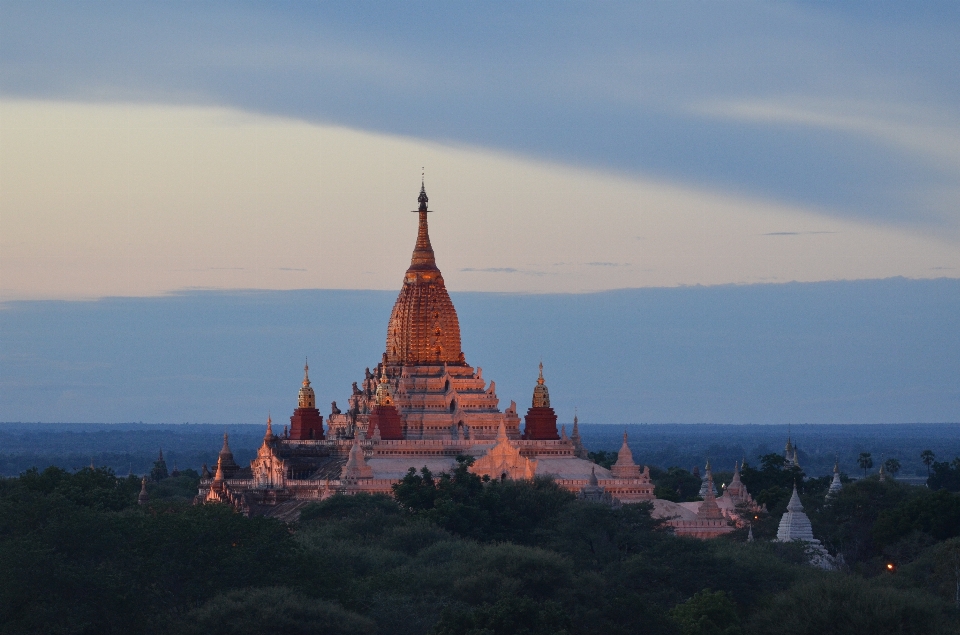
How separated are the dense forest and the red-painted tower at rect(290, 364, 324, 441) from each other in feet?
85.4

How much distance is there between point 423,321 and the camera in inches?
4158

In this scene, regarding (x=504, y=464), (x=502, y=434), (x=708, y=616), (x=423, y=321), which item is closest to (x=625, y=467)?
(x=502, y=434)

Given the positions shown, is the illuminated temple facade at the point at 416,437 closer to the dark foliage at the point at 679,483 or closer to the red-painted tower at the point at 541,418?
the red-painted tower at the point at 541,418

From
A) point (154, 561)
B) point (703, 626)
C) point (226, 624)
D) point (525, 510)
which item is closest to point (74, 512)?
point (154, 561)

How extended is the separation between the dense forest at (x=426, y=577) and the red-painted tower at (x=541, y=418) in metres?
20.5

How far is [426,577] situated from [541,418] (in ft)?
129

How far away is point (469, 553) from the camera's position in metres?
68.0

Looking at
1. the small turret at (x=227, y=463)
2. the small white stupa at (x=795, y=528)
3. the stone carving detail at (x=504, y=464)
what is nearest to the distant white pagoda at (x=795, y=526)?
the small white stupa at (x=795, y=528)

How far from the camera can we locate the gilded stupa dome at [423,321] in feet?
345

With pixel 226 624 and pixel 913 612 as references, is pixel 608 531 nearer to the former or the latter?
pixel 913 612

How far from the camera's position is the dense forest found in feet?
184

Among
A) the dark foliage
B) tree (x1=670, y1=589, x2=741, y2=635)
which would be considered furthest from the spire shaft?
tree (x1=670, y1=589, x2=741, y2=635)

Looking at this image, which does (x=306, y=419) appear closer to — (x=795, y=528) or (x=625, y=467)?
(x=625, y=467)

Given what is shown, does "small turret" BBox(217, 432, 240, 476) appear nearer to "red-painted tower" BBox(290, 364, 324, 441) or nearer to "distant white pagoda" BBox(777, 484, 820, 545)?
"red-painted tower" BBox(290, 364, 324, 441)
